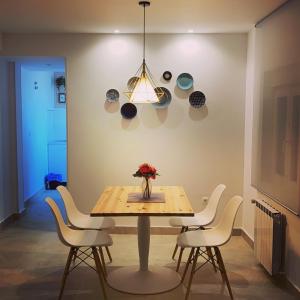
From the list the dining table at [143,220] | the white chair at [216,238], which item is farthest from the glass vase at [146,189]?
the white chair at [216,238]

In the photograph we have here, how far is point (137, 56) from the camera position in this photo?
486 centimetres

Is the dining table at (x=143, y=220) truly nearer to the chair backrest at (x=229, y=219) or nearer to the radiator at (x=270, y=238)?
the chair backrest at (x=229, y=219)

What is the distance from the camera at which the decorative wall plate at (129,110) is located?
489 cm

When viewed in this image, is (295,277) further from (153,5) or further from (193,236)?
(153,5)

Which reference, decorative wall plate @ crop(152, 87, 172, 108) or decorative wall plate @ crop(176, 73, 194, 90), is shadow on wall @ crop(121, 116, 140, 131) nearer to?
decorative wall plate @ crop(152, 87, 172, 108)

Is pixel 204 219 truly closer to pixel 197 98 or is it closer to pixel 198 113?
pixel 198 113

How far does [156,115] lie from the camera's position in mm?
4910

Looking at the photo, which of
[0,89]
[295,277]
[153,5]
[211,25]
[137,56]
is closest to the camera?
[295,277]

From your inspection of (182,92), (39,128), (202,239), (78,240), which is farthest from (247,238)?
(39,128)

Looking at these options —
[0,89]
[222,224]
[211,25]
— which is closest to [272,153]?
[222,224]

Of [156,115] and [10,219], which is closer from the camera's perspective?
[156,115]

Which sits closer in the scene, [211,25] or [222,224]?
[222,224]

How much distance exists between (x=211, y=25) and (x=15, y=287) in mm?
3252

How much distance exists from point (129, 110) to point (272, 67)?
5.94 feet
